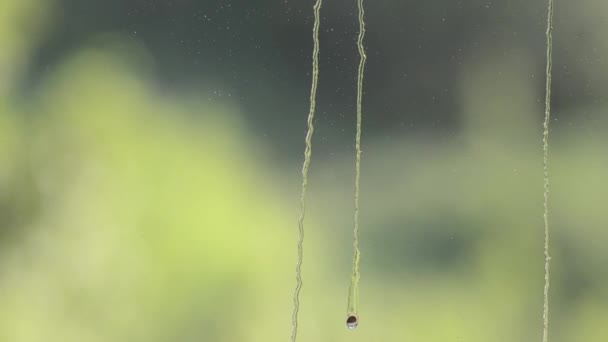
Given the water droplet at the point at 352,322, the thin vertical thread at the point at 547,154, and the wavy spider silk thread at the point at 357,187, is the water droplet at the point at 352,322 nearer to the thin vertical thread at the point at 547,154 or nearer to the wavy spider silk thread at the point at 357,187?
the wavy spider silk thread at the point at 357,187

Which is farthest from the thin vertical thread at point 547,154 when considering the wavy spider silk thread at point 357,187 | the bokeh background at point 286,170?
the wavy spider silk thread at point 357,187

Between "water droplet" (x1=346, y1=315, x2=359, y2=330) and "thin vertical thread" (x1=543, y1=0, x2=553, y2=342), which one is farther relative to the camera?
"thin vertical thread" (x1=543, y1=0, x2=553, y2=342)

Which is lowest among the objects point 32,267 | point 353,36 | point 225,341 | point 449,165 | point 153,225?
point 225,341

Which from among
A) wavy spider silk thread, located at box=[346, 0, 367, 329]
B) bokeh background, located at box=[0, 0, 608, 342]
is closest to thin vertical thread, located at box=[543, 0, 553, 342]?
bokeh background, located at box=[0, 0, 608, 342]

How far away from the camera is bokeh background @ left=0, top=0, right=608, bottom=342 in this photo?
144 centimetres

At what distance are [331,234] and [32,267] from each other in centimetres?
63

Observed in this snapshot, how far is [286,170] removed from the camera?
4.83 ft

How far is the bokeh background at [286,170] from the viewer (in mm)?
1442

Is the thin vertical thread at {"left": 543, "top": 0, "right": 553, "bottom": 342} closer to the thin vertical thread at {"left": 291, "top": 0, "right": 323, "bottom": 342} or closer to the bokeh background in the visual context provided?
the bokeh background

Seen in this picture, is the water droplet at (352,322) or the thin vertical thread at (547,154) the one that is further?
the thin vertical thread at (547,154)

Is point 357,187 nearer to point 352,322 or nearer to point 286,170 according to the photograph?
point 286,170

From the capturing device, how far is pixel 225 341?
1476 millimetres

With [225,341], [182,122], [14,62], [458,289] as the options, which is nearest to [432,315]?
[458,289]

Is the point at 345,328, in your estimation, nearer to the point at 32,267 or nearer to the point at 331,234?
the point at 331,234
